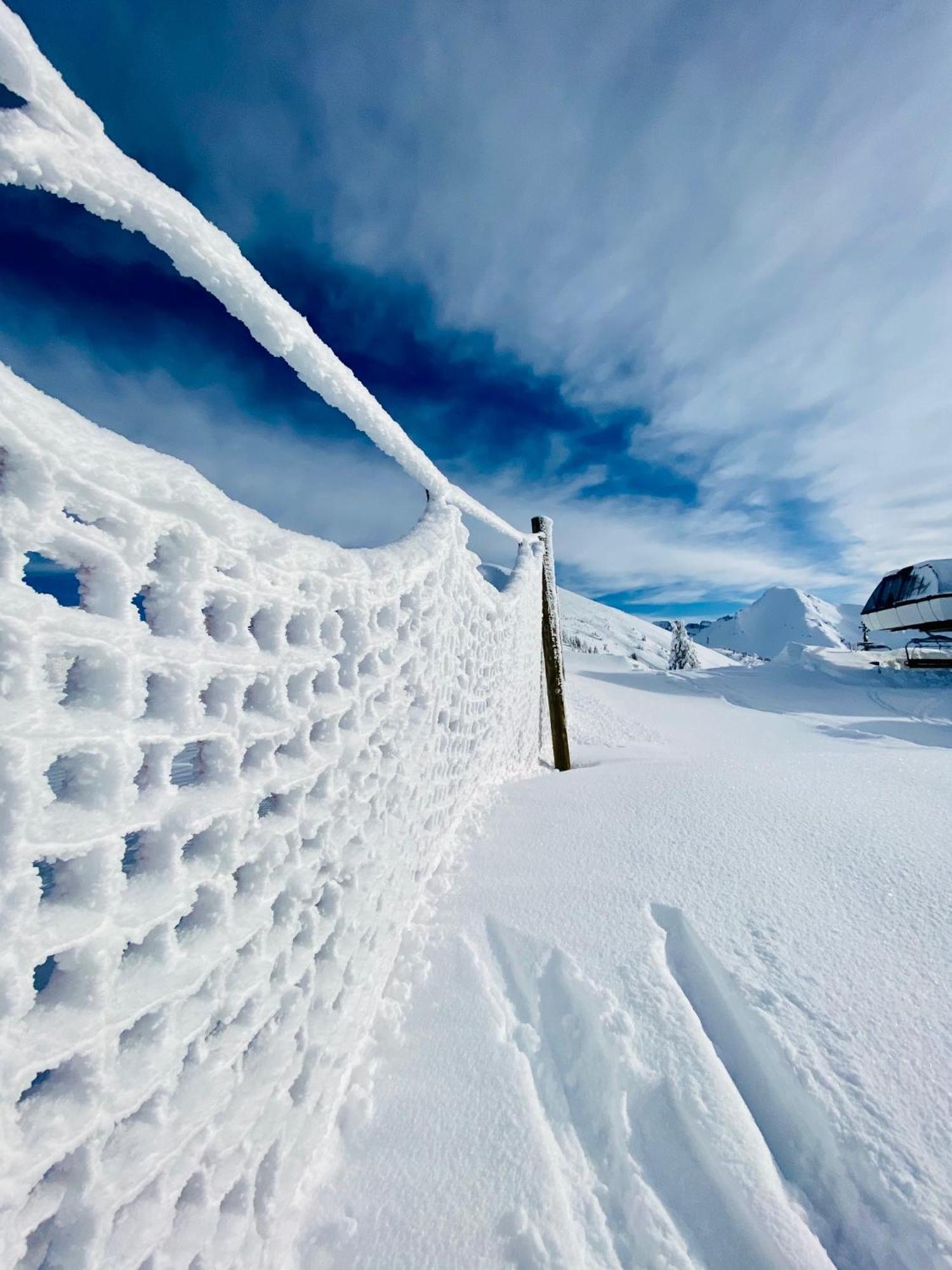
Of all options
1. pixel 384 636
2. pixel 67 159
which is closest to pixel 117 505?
pixel 67 159

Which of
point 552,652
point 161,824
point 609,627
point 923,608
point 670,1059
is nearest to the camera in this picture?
point 161,824

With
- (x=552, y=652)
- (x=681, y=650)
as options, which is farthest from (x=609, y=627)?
(x=552, y=652)

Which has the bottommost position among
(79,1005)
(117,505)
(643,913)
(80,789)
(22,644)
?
(643,913)

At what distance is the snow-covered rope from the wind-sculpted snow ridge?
1.12 feet

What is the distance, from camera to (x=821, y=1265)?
0.86 metres

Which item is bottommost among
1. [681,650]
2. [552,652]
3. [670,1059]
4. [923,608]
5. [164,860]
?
[670,1059]

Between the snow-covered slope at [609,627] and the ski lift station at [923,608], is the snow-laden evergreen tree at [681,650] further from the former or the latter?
the snow-covered slope at [609,627]

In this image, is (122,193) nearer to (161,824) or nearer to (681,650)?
(161,824)

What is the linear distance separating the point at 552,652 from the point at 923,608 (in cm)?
1369

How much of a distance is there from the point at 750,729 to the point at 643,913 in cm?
620

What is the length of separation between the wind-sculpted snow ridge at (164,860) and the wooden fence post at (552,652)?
340 cm

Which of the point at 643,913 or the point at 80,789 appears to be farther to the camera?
the point at 643,913

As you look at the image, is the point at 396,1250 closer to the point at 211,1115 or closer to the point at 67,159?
the point at 211,1115

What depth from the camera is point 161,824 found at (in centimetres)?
77
